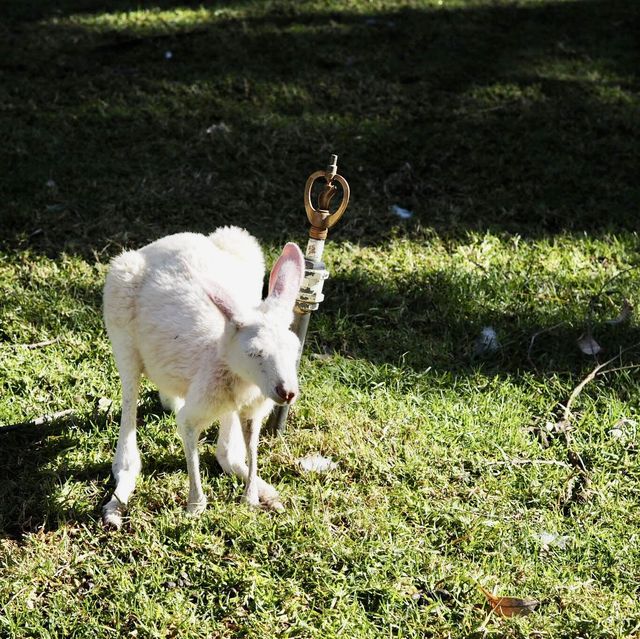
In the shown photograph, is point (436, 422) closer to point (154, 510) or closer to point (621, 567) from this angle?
point (621, 567)

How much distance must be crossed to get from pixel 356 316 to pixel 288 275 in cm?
152

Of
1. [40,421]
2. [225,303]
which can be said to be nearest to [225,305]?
[225,303]

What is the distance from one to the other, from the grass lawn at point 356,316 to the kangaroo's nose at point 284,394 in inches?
28.0

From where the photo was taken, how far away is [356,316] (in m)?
4.06

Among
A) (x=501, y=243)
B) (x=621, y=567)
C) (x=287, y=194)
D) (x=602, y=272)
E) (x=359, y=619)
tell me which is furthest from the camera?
(x=287, y=194)

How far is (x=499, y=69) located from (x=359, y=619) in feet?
18.5

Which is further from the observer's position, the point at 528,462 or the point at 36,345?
the point at 36,345

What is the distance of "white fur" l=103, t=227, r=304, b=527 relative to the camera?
7.98 feet

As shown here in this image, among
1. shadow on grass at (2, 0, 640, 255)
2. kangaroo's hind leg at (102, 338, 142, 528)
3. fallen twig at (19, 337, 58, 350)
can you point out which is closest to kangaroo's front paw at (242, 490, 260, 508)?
kangaroo's hind leg at (102, 338, 142, 528)

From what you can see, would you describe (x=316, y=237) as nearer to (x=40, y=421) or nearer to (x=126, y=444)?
(x=126, y=444)

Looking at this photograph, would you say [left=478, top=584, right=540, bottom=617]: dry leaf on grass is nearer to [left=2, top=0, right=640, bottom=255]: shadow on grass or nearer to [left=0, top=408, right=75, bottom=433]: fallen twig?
[left=0, top=408, right=75, bottom=433]: fallen twig

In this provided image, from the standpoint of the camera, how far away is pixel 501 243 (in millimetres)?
4750

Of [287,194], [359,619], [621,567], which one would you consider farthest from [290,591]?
[287,194]

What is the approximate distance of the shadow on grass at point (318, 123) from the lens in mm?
4996
